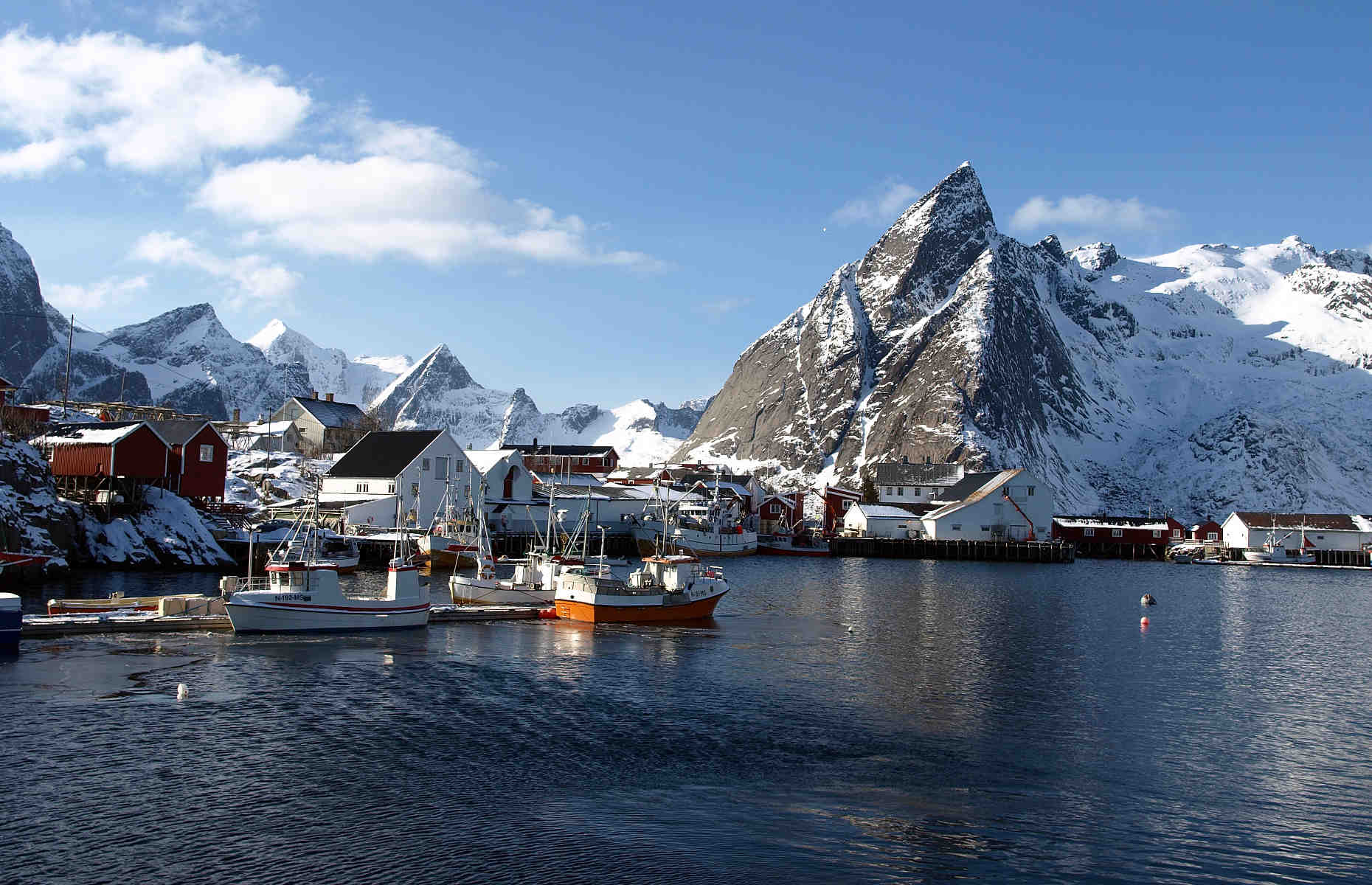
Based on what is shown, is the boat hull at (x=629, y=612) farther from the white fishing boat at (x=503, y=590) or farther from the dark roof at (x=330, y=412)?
the dark roof at (x=330, y=412)

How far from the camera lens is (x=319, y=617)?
46156mm

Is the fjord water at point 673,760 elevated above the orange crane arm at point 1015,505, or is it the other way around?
the orange crane arm at point 1015,505

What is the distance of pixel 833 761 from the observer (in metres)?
27.8

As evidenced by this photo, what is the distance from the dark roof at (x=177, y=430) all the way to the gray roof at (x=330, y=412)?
70.9 m

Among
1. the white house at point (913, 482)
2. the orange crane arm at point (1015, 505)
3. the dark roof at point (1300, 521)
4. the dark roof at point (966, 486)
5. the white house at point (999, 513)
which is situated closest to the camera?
the dark roof at point (1300, 521)

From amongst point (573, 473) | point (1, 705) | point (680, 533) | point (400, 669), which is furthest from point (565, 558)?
point (573, 473)

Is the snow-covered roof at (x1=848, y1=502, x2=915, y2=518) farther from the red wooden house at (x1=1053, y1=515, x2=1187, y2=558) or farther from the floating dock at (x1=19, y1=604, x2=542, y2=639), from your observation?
the floating dock at (x1=19, y1=604, x2=542, y2=639)

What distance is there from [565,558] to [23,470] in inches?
1426

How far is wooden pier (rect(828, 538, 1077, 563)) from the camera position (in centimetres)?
12975

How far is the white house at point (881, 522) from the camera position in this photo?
14050 cm

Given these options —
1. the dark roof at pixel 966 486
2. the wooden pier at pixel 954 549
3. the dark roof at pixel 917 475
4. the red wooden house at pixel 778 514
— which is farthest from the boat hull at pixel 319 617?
the dark roof at pixel 917 475

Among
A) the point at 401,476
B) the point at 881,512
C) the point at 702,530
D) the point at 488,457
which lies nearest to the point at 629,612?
the point at 401,476

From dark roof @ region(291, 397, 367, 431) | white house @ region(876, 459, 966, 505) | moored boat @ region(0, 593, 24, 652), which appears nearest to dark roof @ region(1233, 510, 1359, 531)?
white house @ region(876, 459, 966, 505)

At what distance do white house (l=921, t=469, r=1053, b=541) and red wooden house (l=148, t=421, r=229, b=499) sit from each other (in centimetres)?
8705
